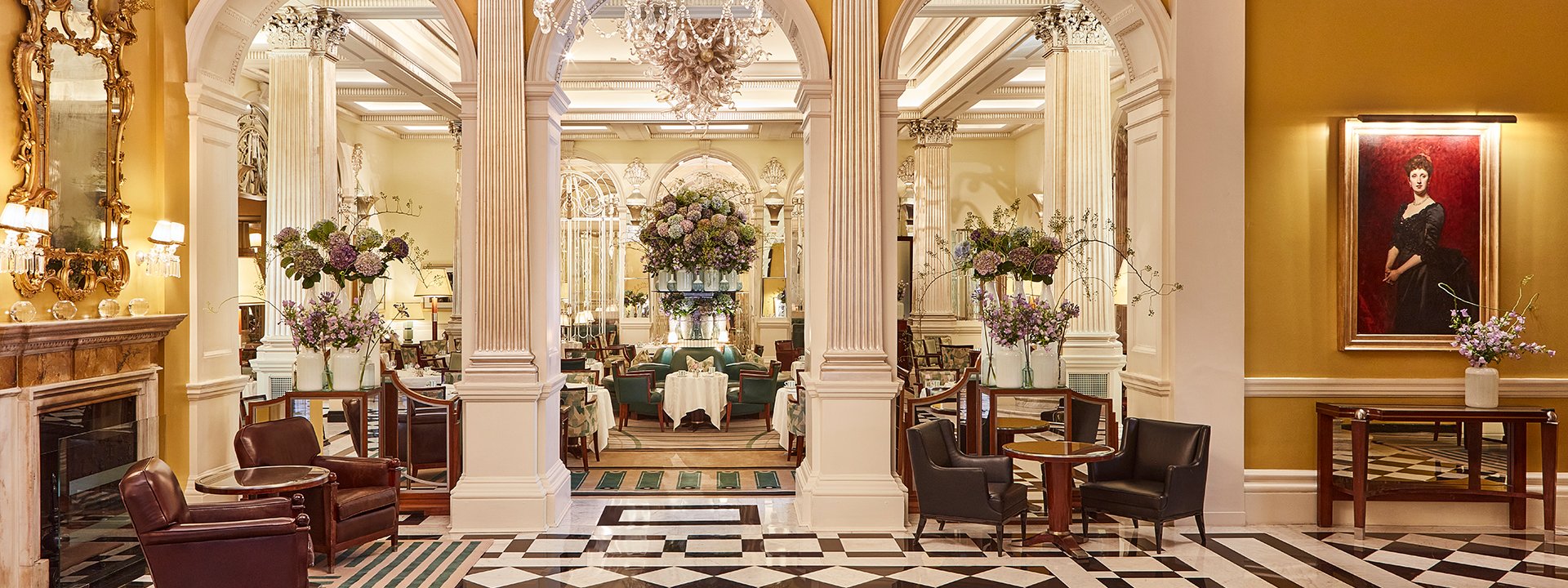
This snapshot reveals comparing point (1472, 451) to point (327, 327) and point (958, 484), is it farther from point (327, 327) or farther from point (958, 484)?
point (327, 327)

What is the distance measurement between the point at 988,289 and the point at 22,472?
19.4 ft

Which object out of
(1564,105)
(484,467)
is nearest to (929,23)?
(1564,105)

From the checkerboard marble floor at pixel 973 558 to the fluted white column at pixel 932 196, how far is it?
32.1ft

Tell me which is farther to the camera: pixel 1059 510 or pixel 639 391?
pixel 639 391

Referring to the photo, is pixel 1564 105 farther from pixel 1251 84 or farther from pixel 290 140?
pixel 290 140

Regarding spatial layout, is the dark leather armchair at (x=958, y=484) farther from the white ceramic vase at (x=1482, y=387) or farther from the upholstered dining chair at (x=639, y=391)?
Result: the upholstered dining chair at (x=639, y=391)

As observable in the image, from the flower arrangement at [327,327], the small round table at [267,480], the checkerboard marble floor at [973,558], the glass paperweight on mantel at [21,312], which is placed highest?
the glass paperweight on mantel at [21,312]

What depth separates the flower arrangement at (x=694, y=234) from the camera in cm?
1055

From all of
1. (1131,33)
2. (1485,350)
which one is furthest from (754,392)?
(1485,350)

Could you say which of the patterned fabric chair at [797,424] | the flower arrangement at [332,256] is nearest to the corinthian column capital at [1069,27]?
the patterned fabric chair at [797,424]

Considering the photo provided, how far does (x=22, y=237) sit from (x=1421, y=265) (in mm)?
8552

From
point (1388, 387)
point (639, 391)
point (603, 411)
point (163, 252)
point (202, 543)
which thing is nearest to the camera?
point (202, 543)

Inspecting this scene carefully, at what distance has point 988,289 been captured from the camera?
686 cm

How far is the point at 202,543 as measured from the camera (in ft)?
13.7
